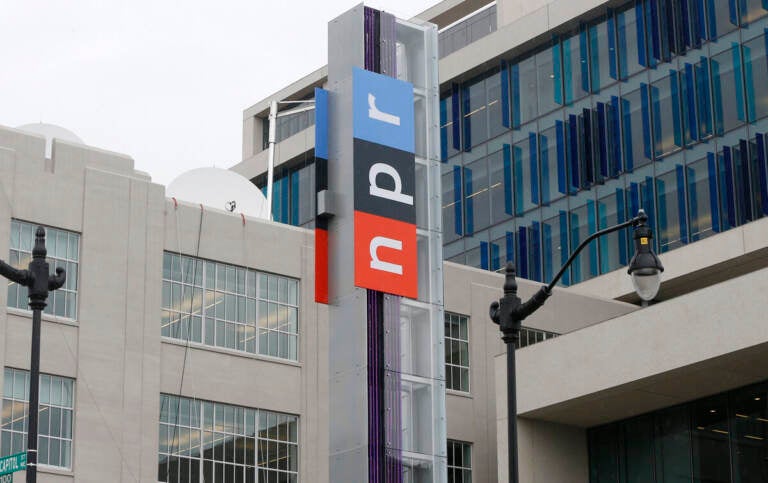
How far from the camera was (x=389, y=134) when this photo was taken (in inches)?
1323

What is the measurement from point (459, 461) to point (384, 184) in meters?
18.6

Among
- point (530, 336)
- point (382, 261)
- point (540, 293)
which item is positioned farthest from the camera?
point (530, 336)

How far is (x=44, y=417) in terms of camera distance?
133 ft

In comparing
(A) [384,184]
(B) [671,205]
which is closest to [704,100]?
(B) [671,205]

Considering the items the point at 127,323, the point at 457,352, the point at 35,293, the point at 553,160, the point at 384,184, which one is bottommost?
the point at 35,293

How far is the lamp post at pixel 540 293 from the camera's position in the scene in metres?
22.2

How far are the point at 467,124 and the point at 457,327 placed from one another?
1984 cm

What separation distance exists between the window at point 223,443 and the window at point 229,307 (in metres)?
1.93

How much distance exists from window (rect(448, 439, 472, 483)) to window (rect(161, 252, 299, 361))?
6.65 m

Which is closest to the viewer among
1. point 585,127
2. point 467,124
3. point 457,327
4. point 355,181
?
point 355,181

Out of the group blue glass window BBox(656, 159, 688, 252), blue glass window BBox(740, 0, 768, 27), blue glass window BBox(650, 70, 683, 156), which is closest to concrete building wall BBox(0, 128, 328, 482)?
blue glass window BBox(656, 159, 688, 252)

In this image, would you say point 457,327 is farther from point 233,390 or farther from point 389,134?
point 389,134

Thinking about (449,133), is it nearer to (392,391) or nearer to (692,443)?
(692,443)

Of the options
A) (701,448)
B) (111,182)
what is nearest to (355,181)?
(111,182)
